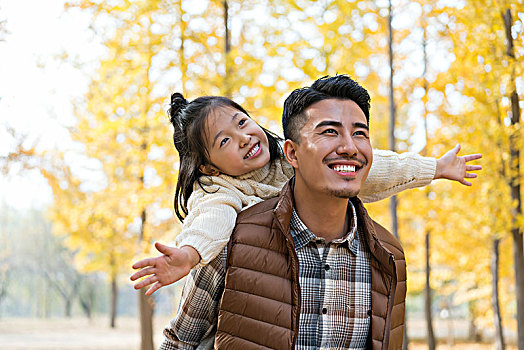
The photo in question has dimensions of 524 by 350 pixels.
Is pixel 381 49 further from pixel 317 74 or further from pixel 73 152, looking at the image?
pixel 73 152

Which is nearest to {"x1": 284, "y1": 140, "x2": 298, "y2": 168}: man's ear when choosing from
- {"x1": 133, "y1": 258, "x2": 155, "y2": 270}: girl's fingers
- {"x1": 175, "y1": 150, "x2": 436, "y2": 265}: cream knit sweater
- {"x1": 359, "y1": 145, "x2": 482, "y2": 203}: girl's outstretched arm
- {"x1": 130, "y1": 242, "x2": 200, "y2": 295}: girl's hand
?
{"x1": 175, "y1": 150, "x2": 436, "y2": 265}: cream knit sweater

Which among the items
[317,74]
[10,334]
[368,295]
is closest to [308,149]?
[368,295]

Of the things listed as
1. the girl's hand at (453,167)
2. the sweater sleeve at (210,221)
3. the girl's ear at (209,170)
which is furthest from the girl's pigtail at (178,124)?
the girl's hand at (453,167)

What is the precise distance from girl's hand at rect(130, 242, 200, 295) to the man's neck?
50 centimetres

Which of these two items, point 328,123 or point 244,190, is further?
point 244,190

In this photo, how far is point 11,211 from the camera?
36156 millimetres

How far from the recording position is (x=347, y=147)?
2.08 metres

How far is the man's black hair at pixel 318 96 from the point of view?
7.30ft

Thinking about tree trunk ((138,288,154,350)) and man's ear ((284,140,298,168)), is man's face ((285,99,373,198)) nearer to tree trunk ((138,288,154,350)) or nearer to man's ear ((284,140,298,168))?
man's ear ((284,140,298,168))

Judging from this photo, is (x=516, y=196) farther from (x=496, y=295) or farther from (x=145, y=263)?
(x=145, y=263)

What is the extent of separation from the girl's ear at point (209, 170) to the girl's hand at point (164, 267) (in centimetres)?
54

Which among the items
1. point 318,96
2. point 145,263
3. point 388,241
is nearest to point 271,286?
point 145,263

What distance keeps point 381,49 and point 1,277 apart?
1124 inches

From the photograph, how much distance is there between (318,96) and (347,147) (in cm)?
27
